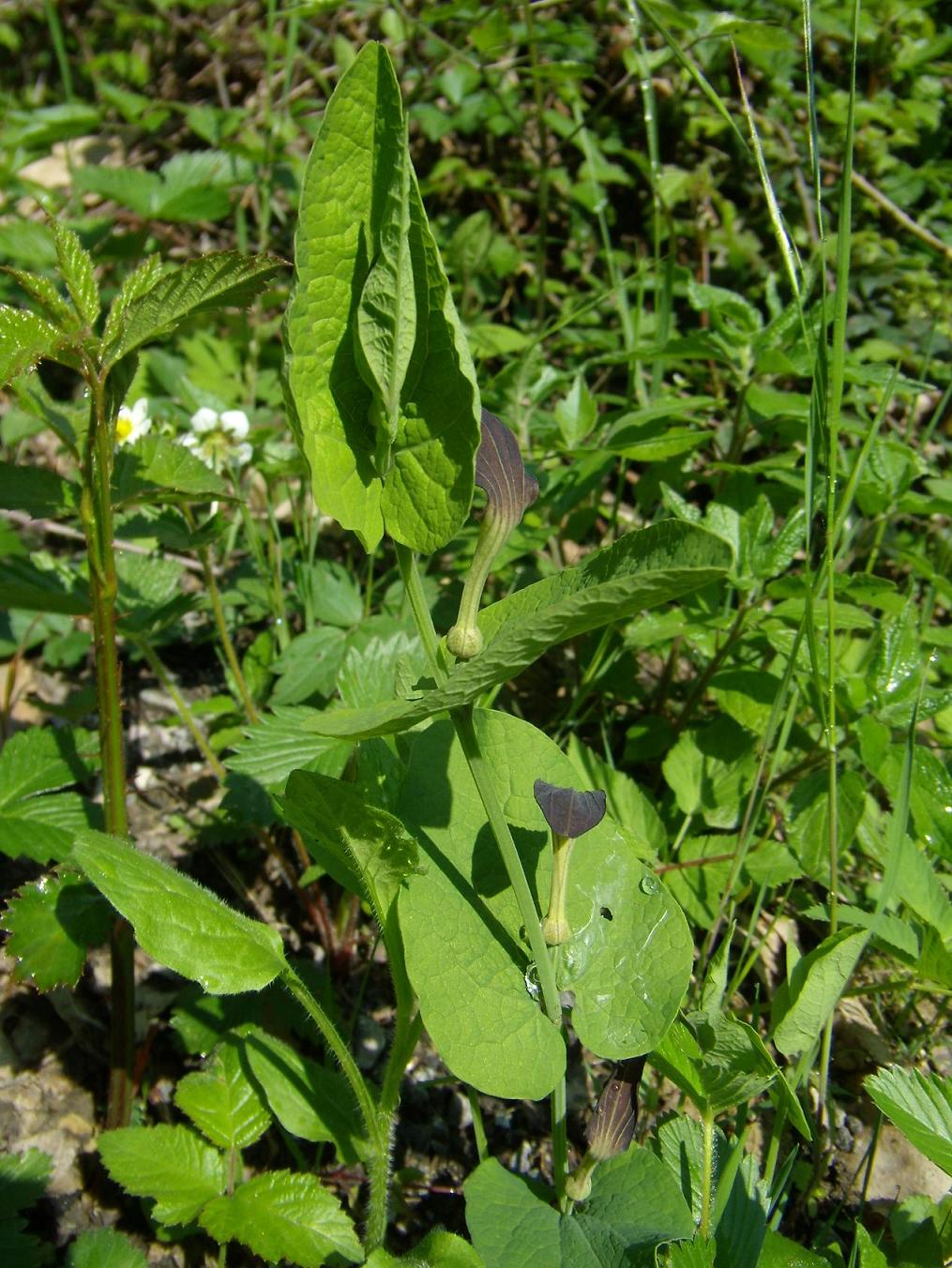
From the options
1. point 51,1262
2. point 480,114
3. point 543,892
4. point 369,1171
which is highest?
point 480,114

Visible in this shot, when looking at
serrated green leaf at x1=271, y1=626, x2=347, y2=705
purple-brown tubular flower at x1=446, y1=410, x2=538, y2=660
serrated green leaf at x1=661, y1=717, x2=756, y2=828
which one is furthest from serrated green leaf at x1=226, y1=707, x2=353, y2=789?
purple-brown tubular flower at x1=446, y1=410, x2=538, y2=660

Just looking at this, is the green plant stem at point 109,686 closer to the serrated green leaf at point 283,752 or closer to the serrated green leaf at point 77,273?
the serrated green leaf at point 77,273

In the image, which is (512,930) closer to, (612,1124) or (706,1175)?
(612,1124)

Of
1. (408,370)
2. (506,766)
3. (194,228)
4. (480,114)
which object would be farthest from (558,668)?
(194,228)

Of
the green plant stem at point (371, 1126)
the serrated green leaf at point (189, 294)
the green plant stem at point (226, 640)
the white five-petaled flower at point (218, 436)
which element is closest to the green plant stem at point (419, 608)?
the serrated green leaf at point (189, 294)

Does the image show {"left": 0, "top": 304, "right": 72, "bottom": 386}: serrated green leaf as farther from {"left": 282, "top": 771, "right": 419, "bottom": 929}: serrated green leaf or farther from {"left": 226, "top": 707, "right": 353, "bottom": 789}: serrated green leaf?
{"left": 226, "top": 707, "right": 353, "bottom": 789}: serrated green leaf

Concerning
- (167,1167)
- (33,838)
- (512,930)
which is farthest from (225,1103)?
(512,930)

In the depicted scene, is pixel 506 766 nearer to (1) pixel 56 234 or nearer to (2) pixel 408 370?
(2) pixel 408 370

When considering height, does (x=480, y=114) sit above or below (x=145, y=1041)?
above
